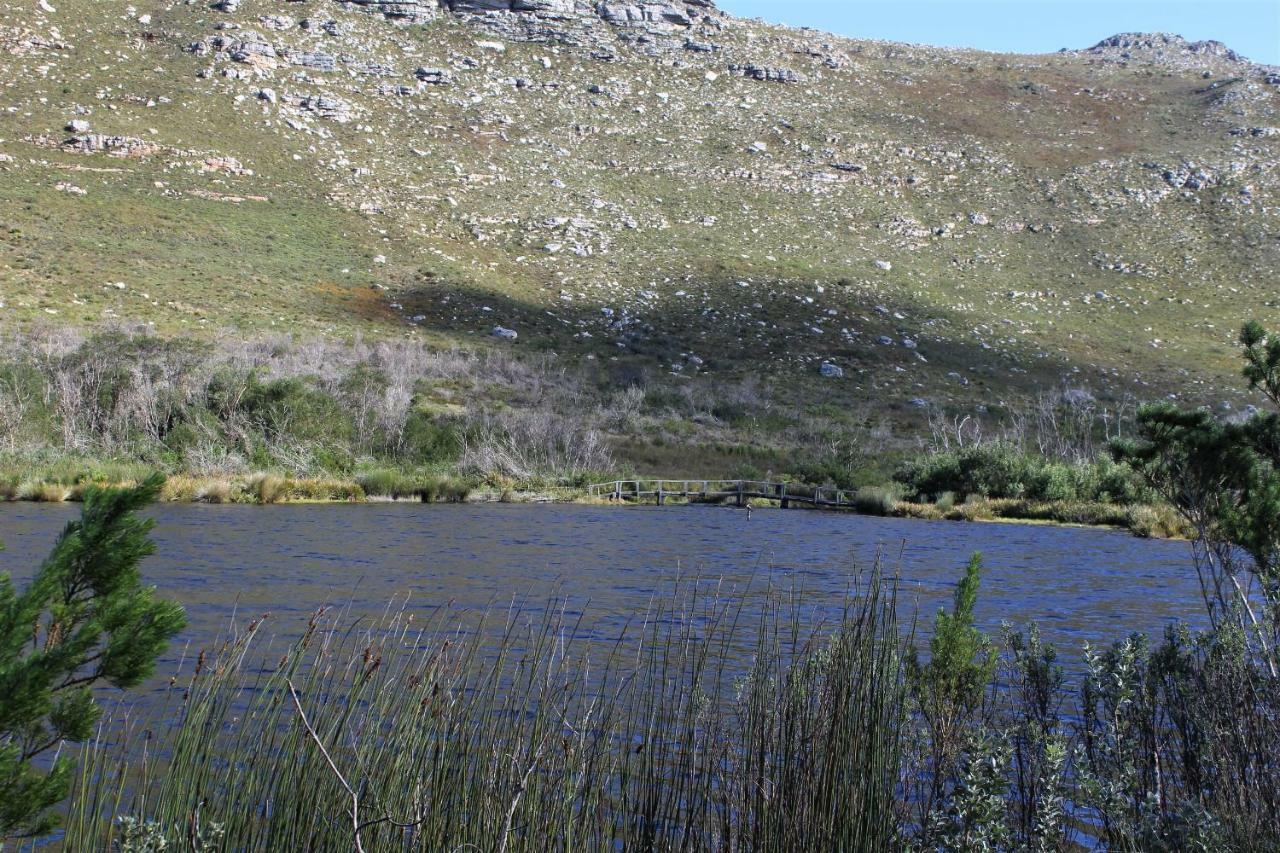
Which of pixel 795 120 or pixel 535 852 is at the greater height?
pixel 795 120

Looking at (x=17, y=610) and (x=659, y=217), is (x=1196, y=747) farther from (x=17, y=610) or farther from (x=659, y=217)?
(x=659, y=217)

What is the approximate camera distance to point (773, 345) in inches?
1864

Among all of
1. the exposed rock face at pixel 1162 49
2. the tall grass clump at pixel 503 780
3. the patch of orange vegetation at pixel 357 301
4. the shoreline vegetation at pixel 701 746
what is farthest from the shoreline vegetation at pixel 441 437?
the exposed rock face at pixel 1162 49

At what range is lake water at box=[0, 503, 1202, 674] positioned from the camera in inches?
524

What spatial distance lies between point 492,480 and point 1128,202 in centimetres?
4761

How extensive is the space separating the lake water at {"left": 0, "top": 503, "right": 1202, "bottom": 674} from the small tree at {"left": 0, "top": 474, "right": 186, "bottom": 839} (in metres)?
6.02

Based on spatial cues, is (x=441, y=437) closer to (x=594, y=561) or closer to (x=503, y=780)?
(x=594, y=561)

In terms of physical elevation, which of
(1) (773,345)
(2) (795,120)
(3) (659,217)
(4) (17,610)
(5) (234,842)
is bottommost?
(5) (234,842)

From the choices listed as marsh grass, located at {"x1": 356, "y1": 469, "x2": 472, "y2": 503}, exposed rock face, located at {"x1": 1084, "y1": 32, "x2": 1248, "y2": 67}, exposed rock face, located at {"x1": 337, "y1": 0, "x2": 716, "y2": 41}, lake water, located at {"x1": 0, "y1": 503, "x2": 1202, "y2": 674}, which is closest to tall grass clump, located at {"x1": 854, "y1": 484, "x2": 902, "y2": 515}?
lake water, located at {"x1": 0, "y1": 503, "x2": 1202, "y2": 674}

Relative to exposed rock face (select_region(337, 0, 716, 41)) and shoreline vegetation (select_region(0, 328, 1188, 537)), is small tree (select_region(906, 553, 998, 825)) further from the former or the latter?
exposed rock face (select_region(337, 0, 716, 41))

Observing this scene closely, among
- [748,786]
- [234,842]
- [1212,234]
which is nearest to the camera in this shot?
[234,842]

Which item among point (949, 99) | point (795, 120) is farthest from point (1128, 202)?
point (795, 120)

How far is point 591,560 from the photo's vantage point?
1803cm

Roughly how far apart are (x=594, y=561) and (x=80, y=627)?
1488 centimetres
